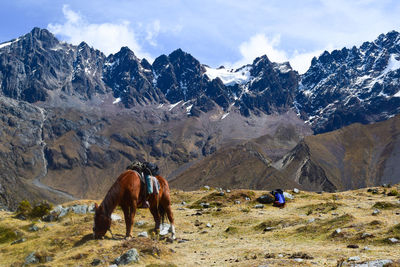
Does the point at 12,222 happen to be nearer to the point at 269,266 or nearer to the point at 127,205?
the point at 127,205

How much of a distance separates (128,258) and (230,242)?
25.1ft

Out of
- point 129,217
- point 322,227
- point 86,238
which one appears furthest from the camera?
point 322,227

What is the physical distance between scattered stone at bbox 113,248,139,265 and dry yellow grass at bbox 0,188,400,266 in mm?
321

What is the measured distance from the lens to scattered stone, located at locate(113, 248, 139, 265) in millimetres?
16969

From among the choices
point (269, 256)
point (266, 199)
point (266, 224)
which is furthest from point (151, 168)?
point (266, 199)

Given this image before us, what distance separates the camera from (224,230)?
87.8 ft

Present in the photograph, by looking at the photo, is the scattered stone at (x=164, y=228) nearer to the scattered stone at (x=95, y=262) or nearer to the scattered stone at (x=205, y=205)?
the scattered stone at (x=95, y=262)

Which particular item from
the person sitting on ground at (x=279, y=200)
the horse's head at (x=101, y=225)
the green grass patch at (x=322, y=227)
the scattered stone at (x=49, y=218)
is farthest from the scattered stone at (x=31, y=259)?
the person sitting on ground at (x=279, y=200)

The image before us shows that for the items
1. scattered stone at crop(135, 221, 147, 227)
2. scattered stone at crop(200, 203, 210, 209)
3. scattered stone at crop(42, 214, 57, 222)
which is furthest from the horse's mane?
scattered stone at crop(200, 203, 210, 209)

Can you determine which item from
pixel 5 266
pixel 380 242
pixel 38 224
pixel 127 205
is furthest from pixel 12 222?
pixel 380 242

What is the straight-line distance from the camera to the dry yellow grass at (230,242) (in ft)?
56.8

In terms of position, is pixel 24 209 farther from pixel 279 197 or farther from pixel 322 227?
pixel 322 227

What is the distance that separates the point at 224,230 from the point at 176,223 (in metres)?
4.15

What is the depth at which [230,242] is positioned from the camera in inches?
894
